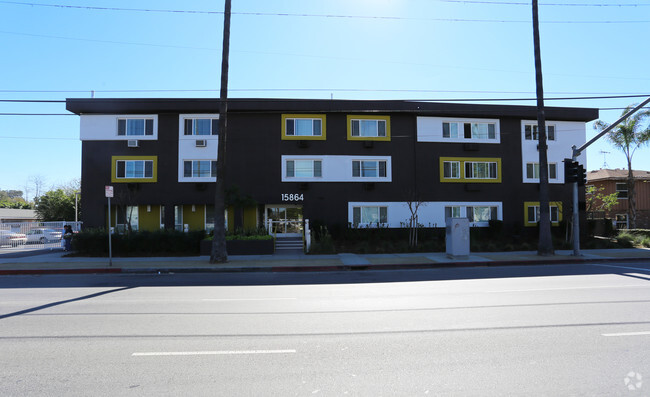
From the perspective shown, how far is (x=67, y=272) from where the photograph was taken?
47.1ft

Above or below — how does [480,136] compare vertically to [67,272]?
above

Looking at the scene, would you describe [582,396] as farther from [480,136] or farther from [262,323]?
[480,136]

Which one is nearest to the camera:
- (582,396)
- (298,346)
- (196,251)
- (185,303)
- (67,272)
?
(582,396)

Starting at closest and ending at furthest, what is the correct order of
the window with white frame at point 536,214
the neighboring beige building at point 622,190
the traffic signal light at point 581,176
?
the traffic signal light at point 581,176, the window with white frame at point 536,214, the neighboring beige building at point 622,190

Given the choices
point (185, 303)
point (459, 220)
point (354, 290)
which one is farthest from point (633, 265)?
point (185, 303)

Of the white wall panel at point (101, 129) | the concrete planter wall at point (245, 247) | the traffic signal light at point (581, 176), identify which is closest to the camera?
the traffic signal light at point (581, 176)

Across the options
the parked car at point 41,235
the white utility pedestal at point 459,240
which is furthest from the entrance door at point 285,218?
the parked car at point 41,235

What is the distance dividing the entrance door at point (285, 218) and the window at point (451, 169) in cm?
1007

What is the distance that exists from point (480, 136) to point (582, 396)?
2532 cm

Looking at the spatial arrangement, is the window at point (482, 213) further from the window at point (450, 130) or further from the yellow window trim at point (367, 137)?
the yellow window trim at point (367, 137)

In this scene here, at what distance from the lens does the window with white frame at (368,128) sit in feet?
83.8

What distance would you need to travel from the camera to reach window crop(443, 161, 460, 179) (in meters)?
26.1

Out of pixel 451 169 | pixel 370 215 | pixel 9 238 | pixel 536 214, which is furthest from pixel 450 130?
pixel 9 238

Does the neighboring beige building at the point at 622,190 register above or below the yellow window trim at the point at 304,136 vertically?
below
